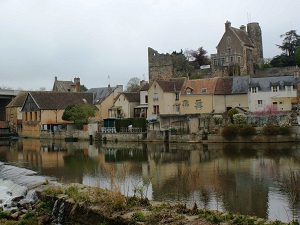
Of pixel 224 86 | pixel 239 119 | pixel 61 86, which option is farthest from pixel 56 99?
pixel 239 119

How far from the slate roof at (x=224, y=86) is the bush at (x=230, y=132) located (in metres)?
11.4

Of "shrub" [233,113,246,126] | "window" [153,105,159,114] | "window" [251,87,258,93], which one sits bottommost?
"shrub" [233,113,246,126]

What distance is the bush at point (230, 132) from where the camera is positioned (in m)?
44.8

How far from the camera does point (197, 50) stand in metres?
79.1

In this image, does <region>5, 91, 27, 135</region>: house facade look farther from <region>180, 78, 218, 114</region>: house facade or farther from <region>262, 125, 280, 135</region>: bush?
<region>262, 125, 280, 135</region>: bush

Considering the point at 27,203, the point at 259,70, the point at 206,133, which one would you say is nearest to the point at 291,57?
the point at 259,70

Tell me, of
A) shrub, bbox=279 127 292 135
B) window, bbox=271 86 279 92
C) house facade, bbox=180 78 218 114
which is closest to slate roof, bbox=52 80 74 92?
house facade, bbox=180 78 218 114

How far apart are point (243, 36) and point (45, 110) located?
113ft

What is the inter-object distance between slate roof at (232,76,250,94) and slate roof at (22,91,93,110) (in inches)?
1076

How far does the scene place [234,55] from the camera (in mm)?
67250

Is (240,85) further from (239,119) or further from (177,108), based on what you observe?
(239,119)

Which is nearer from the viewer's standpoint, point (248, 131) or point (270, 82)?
point (248, 131)

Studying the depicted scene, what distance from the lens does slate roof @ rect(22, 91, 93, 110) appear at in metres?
68.8

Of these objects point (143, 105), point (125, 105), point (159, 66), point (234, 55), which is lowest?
point (143, 105)
